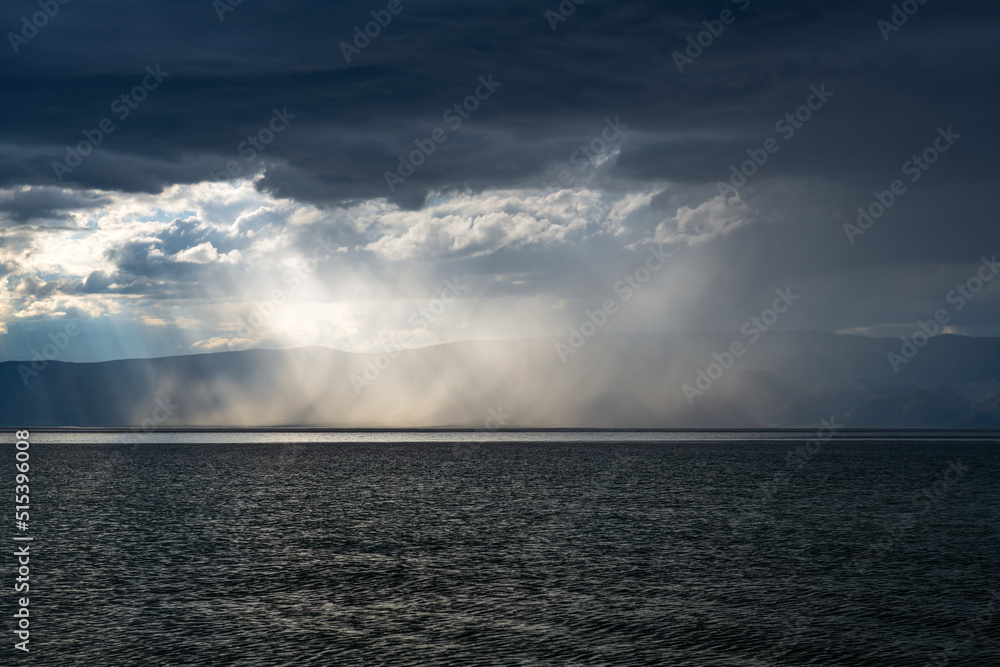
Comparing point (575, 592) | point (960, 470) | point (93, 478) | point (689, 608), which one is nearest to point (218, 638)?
point (575, 592)

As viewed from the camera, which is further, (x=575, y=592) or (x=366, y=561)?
(x=366, y=561)

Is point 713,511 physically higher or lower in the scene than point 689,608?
higher

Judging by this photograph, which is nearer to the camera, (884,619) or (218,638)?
(218,638)

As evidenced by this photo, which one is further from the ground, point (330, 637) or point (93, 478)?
point (93, 478)

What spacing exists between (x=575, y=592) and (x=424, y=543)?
1649 cm

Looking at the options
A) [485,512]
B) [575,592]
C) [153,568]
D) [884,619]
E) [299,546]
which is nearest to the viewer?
[884,619]

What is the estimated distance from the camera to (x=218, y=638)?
30.1 metres

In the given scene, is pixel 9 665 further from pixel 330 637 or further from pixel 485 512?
pixel 485 512

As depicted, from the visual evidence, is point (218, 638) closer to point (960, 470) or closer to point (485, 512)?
point (485, 512)

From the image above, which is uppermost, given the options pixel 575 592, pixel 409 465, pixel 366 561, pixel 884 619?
pixel 409 465

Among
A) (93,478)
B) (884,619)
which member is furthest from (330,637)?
(93,478)

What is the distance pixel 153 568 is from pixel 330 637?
675 inches

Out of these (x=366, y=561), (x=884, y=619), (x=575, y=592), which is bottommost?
(x=884, y=619)

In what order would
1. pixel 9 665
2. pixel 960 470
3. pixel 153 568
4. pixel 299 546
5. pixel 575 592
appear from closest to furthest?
pixel 9 665 → pixel 575 592 → pixel 153 568 → pixel 299 546 → pixel 960 470
